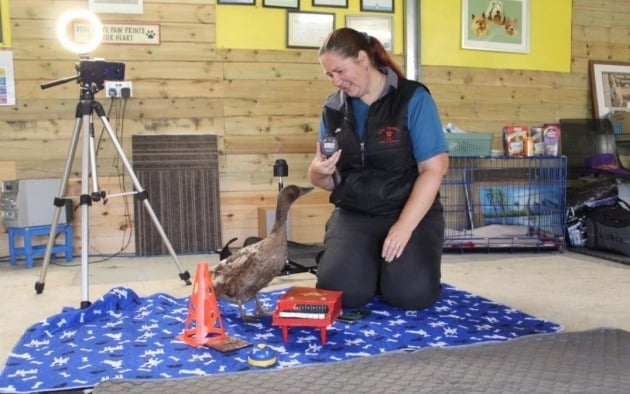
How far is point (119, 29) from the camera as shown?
359 cm

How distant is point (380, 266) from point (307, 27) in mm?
2133

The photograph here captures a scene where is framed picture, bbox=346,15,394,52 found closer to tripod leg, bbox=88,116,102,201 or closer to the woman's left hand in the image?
tripod leg, bbox=88,116,102,201

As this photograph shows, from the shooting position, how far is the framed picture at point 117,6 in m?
3.55

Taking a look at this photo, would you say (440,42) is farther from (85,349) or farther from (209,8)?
(85,349)

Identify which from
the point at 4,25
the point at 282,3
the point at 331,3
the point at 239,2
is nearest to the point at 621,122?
the point at 331,3

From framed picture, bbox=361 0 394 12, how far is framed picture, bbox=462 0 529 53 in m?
0.54

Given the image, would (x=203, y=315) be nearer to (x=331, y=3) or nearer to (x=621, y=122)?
(x=331, y=3)

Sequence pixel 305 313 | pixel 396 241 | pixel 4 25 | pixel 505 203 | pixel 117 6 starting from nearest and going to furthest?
pixel 305 313 < pixel 396 241 < pixel 4 25 < pixel 117 6 < pixel 505 203

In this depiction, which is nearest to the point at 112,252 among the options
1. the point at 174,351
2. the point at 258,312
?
the point at 258,312

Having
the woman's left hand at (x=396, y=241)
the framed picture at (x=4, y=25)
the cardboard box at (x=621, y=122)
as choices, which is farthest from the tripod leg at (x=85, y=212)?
the cardboard box at (x=621, y=122)

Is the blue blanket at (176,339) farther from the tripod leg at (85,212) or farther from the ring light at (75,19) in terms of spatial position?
the ring light at (75,19)

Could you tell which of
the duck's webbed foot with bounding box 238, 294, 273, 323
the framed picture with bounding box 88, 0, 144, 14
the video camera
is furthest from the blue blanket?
the framed picture with bounding box 88, 0, 144, 14

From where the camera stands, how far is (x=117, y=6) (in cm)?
358

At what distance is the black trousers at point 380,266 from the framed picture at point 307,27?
6.27ft
